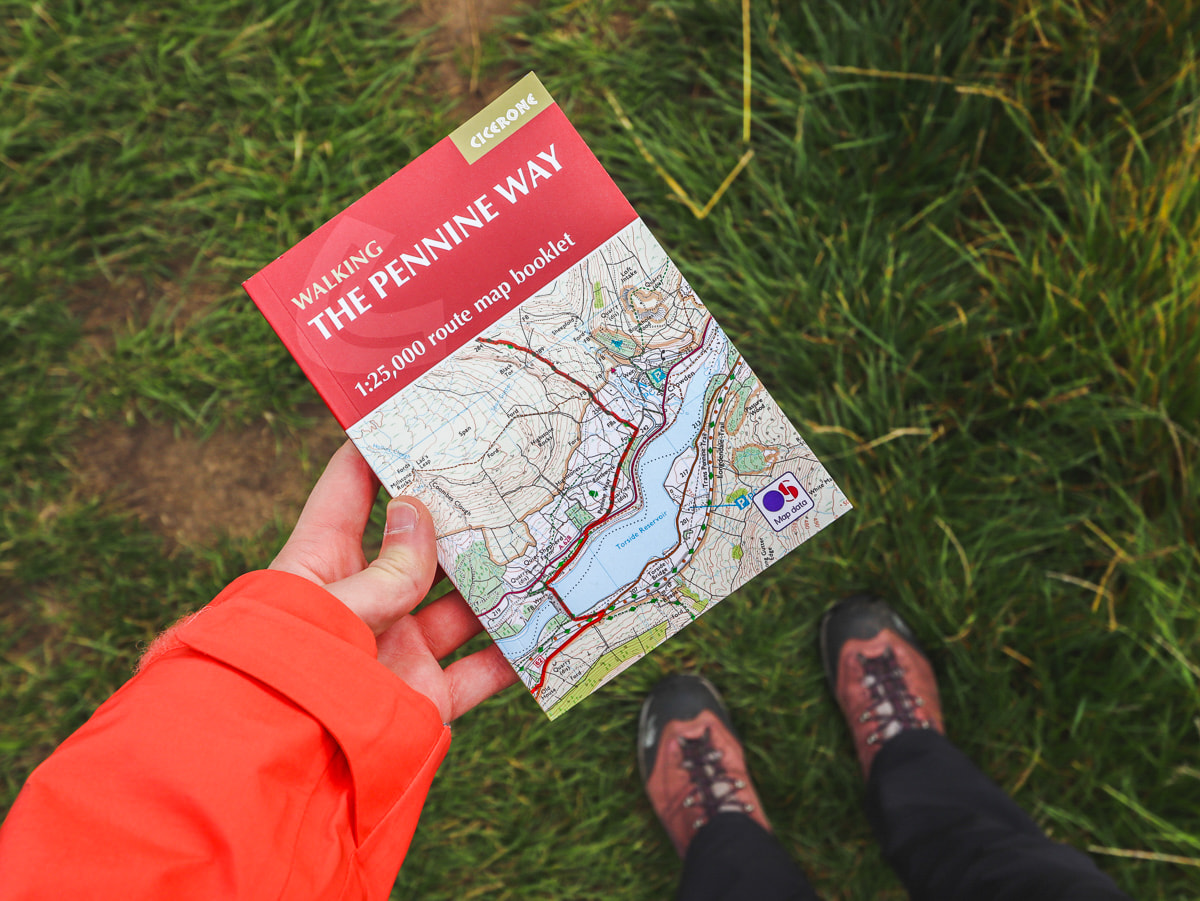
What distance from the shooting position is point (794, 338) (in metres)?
1.61

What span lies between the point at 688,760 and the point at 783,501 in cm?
86

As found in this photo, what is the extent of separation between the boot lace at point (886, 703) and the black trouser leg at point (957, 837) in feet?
0.09

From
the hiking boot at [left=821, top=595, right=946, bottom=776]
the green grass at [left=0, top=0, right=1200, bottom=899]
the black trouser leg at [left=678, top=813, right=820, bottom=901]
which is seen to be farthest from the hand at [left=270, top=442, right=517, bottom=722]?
the hiking boot at [left=821, top=595, right=946, bottom=776]

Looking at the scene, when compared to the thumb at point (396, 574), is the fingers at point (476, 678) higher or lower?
lower

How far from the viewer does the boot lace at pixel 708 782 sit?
1654 millimetres

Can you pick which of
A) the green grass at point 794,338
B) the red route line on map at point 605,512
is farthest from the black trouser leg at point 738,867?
the red route line on map at point 605,512

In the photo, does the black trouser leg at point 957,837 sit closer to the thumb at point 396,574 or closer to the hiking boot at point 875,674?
the hiking boot at point 875,674

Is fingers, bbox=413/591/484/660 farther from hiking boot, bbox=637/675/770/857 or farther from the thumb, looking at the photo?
hiking boot, bbox=637/675/770/857

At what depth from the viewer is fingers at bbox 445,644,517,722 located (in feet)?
4.22

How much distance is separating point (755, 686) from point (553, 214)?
1265 mm

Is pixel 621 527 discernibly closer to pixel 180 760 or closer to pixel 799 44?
pixel 180 760

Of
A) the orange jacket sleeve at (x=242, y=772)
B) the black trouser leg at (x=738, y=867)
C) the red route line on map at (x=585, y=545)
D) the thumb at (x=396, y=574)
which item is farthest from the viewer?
the black trouser leg at (x=738, y=867)

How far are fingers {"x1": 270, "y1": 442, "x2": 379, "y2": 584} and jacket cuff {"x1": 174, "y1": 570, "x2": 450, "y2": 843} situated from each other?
20 centimetres

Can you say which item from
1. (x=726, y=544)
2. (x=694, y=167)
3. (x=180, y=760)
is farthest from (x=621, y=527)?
(x=694, y=167)
